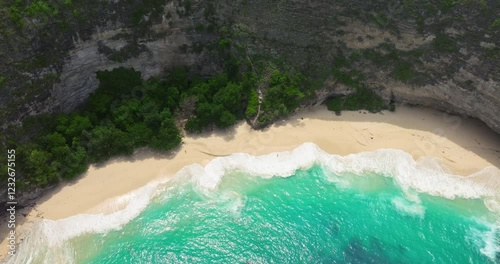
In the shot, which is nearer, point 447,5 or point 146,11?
point 447,5

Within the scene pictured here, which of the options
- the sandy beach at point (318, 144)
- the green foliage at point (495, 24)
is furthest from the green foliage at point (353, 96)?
the green foliage at point (495, 24)

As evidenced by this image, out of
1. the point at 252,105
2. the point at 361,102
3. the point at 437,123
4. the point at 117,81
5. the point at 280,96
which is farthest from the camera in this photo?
the point at 361,102

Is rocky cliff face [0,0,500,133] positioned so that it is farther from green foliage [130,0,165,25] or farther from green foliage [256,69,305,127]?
green foliage [256,69,305,127]

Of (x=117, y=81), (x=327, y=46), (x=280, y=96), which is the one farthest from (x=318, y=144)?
(x=117, y=81)

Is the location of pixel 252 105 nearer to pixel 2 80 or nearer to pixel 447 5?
pixel 447 5

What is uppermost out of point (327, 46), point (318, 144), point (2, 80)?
point (327, 46)

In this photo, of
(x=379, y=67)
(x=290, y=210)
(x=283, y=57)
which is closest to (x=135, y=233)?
(x=290, y=210)
